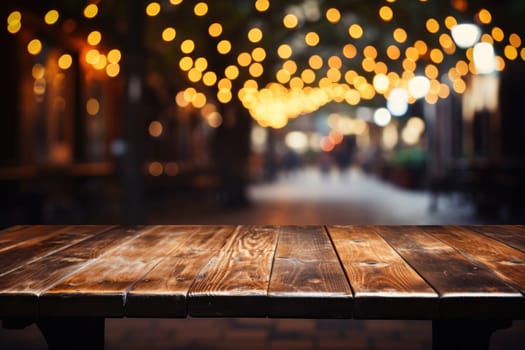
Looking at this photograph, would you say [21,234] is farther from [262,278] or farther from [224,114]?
[224,114]

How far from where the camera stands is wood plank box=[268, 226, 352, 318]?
1352 millimetres

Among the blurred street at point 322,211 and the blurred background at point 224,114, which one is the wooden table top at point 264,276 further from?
the blurred street at point 322,211

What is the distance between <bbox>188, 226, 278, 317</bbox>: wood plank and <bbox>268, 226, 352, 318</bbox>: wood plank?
0.11ft

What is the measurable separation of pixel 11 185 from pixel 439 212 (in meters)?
7.43

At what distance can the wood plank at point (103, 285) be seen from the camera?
1.39 metres

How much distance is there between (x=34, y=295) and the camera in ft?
4.57

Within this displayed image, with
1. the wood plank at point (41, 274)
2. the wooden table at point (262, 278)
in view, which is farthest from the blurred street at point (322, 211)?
the wood plank at point (41, 274)

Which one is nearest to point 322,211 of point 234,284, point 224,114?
point 224,114

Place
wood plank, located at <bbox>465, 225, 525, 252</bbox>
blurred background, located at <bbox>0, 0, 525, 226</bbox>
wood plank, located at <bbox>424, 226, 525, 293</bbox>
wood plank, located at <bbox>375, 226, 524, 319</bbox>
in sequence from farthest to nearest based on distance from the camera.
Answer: blurred background, located at <bbox>0, 0, 525, 226</bbox> → wood plank, located at <bbox>465, 225, 525, 252</bbox> → wood plank, located at <bbox>424, 226, 525, 293</bbox> → wood plank, located at <bbox>375, 226, 524, 319</bbox>

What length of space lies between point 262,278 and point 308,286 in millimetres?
156

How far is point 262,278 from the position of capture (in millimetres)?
1535

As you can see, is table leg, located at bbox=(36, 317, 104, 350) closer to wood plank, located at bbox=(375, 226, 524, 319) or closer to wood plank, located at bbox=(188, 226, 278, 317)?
wood plank, located at bbox=(188, 226, 278, 317)

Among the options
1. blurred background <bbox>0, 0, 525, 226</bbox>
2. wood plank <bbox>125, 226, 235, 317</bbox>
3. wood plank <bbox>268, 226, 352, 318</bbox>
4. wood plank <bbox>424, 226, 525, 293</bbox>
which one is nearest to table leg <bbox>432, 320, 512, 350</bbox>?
wood plank <bbox>424, 226, 525, 293</bbox>

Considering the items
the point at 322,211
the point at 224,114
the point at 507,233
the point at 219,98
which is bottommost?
the point at 322,211
